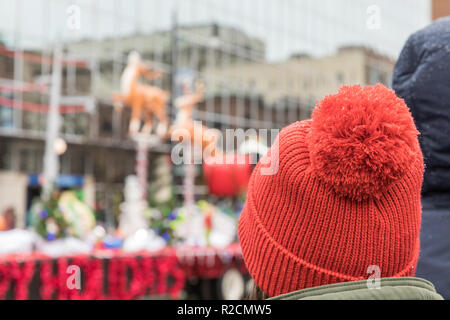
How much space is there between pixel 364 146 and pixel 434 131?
53 cm

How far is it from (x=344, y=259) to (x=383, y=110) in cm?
31

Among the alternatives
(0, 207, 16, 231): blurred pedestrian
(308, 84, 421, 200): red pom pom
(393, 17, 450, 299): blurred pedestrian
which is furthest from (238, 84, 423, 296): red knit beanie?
(0, 207, 16, 231): blurred pedestrian

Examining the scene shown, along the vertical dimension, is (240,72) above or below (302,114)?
above

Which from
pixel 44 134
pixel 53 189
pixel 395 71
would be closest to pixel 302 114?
pixel 44 134

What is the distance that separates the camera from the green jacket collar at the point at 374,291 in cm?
100

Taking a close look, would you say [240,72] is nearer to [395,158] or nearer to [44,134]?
[44,134]

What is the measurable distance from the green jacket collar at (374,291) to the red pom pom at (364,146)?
167mm

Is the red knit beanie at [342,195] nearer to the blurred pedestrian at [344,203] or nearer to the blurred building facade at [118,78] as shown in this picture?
the blurred pedestrian at [344,203]

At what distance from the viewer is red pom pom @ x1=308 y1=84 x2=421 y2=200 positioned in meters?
1.07

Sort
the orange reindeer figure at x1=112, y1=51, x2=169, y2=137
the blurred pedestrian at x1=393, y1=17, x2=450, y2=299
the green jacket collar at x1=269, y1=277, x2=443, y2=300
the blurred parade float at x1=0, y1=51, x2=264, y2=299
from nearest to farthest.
Answer: the green jacket collar at x1=269, y1=277, x2=443, y2=300, the blurred pedestrian at x1=393, y1=17, x2=450, y2=299, the blurred parade float at x1=0, y1=51, x2=264, y2=299, the orange reindeer figure at x1=112, y1=51, x2=169, y2=137

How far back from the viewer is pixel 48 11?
67.3 ft

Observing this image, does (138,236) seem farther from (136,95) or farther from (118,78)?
(118,78)

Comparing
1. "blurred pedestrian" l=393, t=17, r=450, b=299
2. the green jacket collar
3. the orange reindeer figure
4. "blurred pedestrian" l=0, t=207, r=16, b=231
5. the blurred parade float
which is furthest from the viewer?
the orange reindeer figure

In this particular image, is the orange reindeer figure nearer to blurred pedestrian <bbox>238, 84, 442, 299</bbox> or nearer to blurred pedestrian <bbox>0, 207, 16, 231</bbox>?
blurred pedestrian <bbox>0, 207, 16, 231</bbox>
